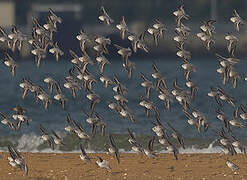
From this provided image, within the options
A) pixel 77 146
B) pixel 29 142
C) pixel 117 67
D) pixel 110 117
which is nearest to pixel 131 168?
pixel 77 146

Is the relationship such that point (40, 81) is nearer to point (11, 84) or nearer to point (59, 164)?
point (11, 84)

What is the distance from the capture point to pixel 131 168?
2677 cm

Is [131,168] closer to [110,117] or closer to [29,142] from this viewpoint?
[29,142]

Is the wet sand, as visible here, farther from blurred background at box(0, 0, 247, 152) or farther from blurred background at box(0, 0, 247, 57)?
blurred background at box(0, 0, 247, 57)

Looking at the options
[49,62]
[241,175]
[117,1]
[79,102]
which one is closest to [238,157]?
[241,175]

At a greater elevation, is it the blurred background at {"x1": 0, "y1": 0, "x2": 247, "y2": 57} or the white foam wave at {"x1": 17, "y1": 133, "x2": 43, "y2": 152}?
the white foam wave at {"x1": 17, "y1": 133, "x2": 43, "y2": 152}

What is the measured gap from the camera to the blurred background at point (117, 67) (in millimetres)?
44625

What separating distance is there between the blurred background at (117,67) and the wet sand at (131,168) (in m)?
4.79

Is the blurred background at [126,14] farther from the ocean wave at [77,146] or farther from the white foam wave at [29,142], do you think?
the ocean wave at [77,146]

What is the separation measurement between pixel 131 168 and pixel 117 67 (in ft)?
334

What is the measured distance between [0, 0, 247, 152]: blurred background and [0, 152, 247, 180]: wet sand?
189 inches

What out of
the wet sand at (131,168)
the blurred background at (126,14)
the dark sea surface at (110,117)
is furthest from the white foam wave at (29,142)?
the blurred background at (126,14)

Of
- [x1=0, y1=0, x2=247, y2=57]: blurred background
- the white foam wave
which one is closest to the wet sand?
the white foam wave

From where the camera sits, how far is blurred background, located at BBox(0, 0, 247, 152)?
4462 cm
